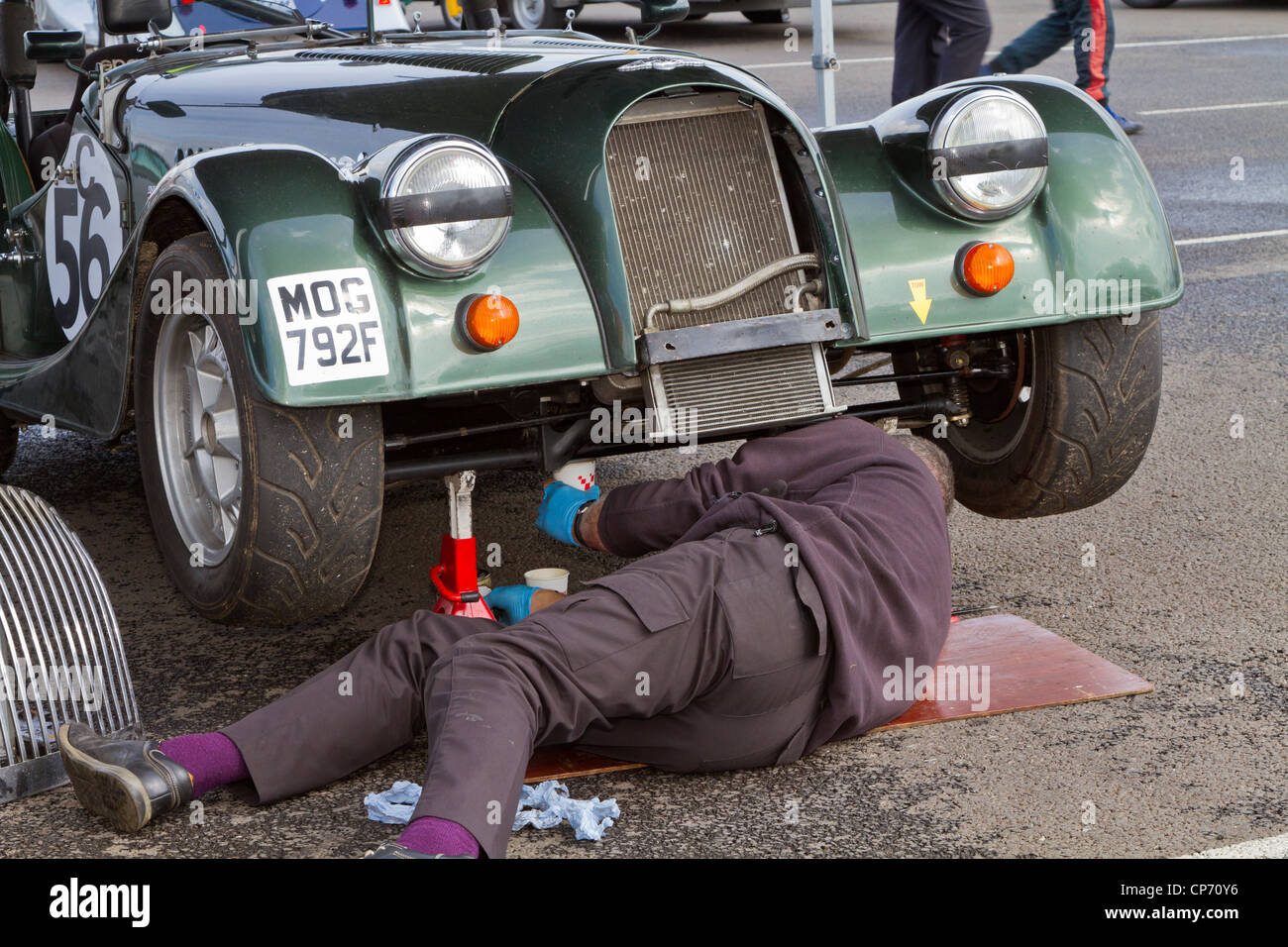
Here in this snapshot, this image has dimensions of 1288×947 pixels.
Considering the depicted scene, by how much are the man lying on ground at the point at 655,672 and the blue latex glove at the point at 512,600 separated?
0.45 metres

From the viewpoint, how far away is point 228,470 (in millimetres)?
3504

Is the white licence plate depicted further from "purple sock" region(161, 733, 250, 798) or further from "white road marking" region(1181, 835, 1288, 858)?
"white road marking" region(1181, 835, 1288, 858)

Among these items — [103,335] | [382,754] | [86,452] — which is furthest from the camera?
[86,452]

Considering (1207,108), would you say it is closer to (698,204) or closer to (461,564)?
(698,204)

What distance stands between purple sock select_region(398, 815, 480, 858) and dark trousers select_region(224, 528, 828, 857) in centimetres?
18

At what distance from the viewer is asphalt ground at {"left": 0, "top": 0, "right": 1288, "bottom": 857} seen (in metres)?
2.91

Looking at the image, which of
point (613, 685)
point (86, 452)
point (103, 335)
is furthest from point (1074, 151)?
point (86, 452)

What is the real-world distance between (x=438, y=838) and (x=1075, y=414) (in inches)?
80.9

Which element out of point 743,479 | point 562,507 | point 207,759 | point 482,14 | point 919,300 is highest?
point 482,14

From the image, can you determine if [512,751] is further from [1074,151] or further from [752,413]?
[1074,151]

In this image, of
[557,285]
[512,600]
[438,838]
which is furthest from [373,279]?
[438,838]

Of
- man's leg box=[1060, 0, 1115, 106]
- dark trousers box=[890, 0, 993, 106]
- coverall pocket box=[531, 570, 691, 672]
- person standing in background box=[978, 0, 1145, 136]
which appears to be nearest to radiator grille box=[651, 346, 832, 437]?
coverall pocket box=[531, 570, 691, 672]

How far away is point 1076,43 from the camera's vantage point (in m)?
10.2
